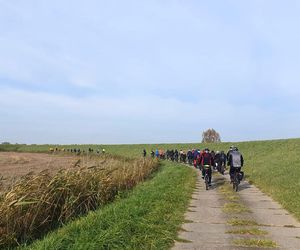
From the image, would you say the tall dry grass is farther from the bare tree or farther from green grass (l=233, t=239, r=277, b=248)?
the bare tree

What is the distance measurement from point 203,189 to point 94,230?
34.3ft

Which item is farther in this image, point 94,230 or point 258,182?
point 258,182

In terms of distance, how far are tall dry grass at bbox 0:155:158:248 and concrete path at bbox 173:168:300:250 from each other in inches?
122

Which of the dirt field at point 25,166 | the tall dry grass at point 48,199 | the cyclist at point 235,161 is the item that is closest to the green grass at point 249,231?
the tall dry grass at point 48,199

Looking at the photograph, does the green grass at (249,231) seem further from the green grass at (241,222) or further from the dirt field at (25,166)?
the dirt field at (25,166)

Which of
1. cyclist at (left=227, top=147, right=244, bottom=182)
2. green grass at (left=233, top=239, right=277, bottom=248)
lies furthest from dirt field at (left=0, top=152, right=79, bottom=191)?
cyclist at (left=227, top=147, right=244, bottom=182)

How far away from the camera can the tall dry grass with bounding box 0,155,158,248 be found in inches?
341

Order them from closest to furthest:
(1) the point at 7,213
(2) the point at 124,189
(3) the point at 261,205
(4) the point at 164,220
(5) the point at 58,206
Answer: (1) the point at 7,213
(4) the point at 164,220
(5) the point at 58,206
(3) the point at 261,205
(2) the point at 124,189

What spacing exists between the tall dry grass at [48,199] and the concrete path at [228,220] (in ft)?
10.1

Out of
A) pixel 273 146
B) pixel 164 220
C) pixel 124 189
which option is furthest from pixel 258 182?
pixel 273 146

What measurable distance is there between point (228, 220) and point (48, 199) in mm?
4571

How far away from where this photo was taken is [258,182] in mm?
19766

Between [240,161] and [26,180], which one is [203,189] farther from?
[26,180]

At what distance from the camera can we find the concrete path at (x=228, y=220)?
768cm
